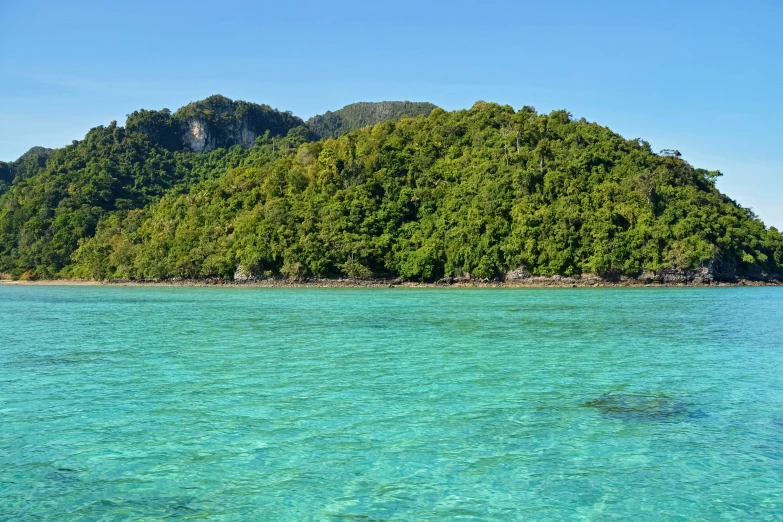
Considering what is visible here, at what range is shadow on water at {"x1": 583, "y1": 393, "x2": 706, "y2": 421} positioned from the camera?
10.3 metres

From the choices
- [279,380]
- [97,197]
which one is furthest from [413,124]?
[279,380]

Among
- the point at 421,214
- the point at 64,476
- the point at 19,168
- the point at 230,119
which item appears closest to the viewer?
the point at 64,476

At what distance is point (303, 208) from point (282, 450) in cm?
8683

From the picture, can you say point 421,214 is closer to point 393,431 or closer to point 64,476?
point 393,431

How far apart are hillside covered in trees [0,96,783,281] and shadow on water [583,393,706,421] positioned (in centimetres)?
6429

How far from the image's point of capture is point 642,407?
10.9 metres

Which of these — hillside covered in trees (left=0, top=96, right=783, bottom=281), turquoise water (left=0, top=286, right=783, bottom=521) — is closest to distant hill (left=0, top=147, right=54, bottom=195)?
hillside covered in trees (left=0, top=96, right=783, bottom=281)

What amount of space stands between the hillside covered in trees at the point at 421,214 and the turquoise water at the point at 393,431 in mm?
59128

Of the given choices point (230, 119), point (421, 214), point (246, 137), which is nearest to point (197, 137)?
point (230, 119)

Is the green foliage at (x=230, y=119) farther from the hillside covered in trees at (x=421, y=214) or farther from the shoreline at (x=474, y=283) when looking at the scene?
the shoreline at (x=474, y=283)

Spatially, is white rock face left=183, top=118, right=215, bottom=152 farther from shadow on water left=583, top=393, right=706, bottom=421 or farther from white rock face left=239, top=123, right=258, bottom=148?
shadow on water left=583, top=393, right=706, bottom=421

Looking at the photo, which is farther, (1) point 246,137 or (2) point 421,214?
(1) point 246,137

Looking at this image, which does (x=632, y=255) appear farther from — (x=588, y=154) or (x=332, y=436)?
(x=332, y=436)

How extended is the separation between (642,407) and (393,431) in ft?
16.0
